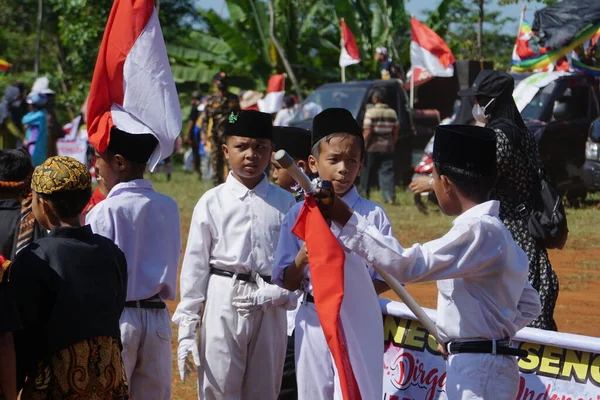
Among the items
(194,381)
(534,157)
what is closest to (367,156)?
(194,381)

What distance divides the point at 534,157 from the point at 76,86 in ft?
98.9

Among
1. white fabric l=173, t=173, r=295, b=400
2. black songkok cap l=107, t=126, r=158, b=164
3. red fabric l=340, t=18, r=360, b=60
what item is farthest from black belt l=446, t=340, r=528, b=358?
red fabric l=340, t=18, r=360, b=60

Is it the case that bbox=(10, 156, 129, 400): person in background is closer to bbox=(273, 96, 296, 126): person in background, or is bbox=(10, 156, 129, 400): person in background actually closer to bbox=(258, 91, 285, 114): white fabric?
bbox=(273, 96, 296, 126): person in background

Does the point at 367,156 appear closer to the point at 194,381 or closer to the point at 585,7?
the point at 585,7

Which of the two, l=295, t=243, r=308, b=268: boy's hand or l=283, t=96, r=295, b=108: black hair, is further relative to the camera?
l=283, t=96, r=295, b=108: black hair

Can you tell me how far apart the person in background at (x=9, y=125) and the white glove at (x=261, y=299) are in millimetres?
14018

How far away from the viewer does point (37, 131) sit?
718 inches

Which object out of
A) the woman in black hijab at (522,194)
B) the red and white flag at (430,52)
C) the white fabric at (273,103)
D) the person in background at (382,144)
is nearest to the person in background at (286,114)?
the white fabric at (273,103)

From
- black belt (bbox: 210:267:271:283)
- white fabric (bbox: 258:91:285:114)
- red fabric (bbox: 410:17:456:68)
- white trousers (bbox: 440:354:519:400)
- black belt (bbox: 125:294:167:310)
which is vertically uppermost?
red fabric (bbox: 410:17:456:68)

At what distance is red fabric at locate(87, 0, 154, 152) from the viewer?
18.0 feet

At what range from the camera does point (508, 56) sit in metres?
37.5

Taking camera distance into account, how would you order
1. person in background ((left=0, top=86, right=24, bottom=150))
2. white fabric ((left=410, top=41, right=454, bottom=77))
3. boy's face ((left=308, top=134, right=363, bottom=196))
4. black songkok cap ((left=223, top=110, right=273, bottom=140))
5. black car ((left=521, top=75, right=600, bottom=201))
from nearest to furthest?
boy's face ((left=308, top=134, right=363, bottom=196)) < black songkok cap ((left=223, top=110, right=273, bottom=140)) < black car ((left=521, top=75, right=600, bottom=201)) < person in background ((left=0, top=86, right=24, bottom=150)) < white fabric ((left=410, top=41, right=454, bottom=77))

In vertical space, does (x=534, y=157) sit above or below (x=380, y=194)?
above

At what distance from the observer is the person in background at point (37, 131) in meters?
18.2
